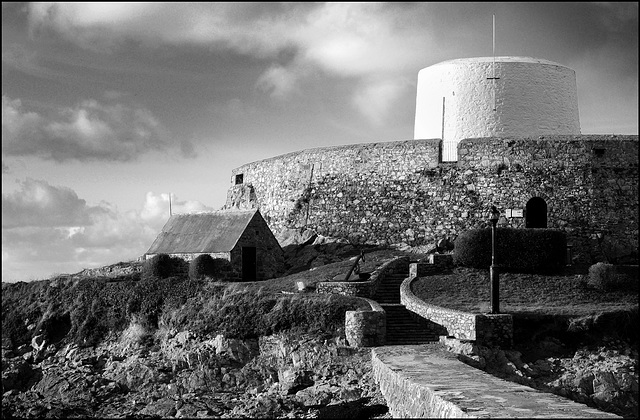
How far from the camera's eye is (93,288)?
1289 inches

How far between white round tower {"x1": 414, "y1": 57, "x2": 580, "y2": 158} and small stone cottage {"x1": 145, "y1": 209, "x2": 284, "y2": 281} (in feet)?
27.3

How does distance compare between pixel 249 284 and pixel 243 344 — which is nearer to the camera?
pixel 243 344

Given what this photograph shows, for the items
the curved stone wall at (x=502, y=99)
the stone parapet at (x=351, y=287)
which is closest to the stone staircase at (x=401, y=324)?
the stone parapet at (x=351, y=287)

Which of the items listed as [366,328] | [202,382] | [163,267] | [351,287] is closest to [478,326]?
[366,328]

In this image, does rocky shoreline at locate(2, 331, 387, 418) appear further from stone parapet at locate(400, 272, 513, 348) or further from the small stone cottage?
the small stone cottage

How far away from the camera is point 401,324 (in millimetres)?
25797

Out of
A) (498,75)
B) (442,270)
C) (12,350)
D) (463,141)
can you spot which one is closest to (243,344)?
(442,270)

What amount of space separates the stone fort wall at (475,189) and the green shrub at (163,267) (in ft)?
19.2

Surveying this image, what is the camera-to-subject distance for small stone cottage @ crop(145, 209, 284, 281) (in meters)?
33.2

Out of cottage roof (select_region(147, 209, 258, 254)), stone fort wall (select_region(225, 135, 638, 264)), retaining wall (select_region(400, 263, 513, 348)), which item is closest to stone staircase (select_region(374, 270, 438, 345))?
retaining wall (select_region(400, 263, 513, 348))

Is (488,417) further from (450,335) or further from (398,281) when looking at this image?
(398,281)

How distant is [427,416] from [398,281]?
1408 cm

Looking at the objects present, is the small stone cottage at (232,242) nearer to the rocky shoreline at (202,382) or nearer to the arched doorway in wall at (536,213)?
the rocky shoreline at (202,382)

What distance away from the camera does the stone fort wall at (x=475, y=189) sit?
106 ft
